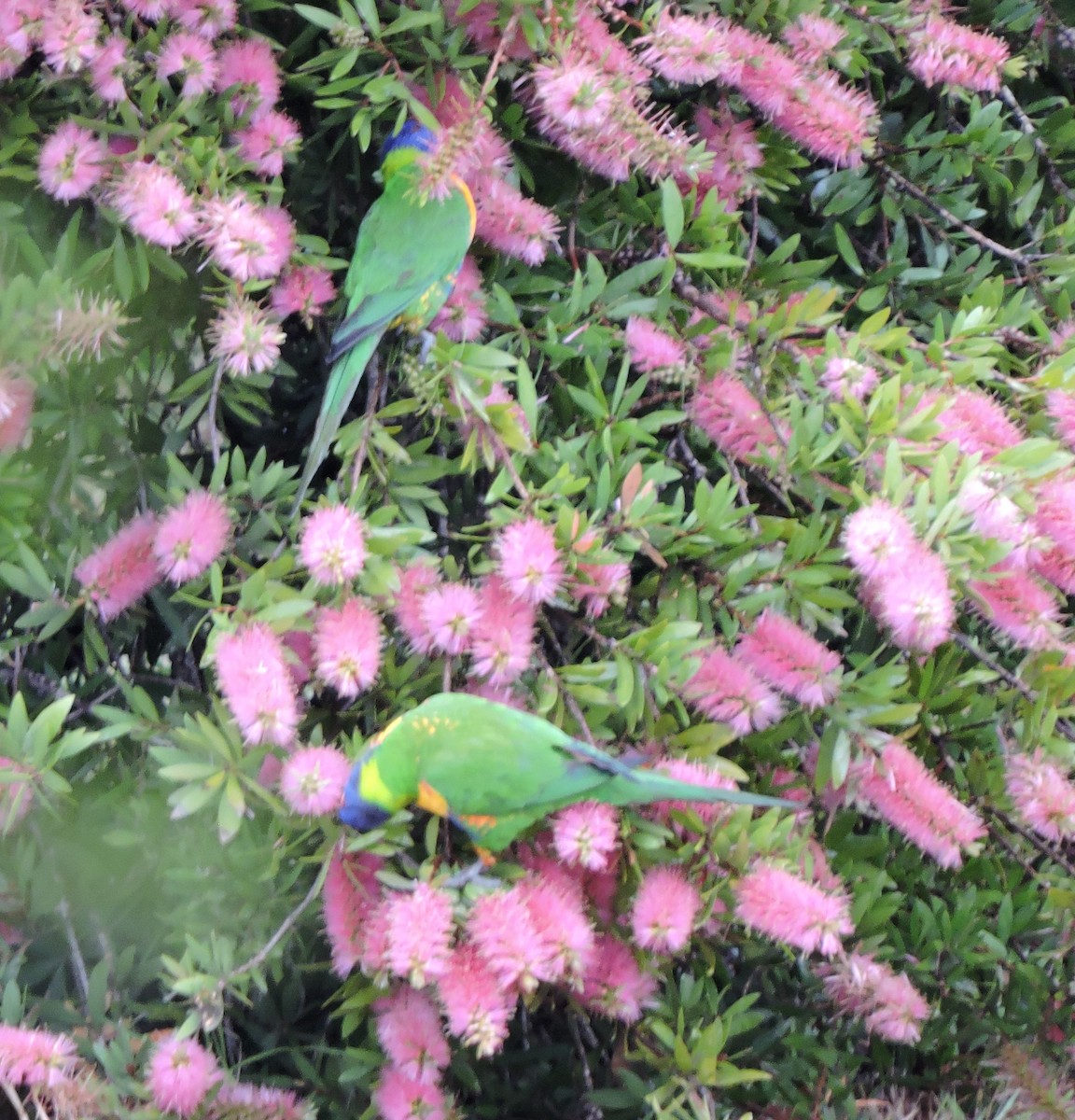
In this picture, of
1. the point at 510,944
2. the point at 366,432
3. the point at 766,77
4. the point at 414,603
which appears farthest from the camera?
the point at 766,77

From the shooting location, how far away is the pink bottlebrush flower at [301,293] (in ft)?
2.93

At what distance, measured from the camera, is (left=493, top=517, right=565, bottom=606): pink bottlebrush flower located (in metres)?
0.74

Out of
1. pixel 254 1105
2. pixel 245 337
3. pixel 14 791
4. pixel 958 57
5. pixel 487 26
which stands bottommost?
pixel 254 1105

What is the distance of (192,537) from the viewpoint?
2.58 feet

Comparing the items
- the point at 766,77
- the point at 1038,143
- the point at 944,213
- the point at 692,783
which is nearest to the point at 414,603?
the point at 692,783

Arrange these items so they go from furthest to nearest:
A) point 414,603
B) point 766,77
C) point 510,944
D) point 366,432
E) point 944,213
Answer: point 944,213 < point 766,77 < point 366,432 < point 414,603 < point 510,944

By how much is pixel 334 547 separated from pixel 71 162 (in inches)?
16.1

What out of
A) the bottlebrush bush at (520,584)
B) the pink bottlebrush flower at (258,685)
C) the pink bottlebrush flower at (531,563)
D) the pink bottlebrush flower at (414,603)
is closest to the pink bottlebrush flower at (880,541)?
the bottlebrush bush at (520,584)

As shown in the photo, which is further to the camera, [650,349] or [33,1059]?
[650,349]

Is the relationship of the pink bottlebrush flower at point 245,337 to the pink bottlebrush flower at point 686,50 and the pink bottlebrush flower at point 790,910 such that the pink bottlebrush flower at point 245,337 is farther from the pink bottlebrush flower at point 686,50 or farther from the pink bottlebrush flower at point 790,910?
the pink bottlebrush flower at point 790,910

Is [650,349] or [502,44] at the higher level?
[502,44]

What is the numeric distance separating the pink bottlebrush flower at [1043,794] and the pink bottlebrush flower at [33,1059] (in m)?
0.80

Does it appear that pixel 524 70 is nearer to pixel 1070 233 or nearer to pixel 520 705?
pixel 520 705

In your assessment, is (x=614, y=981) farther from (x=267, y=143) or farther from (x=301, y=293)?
(x=267, y=143)
